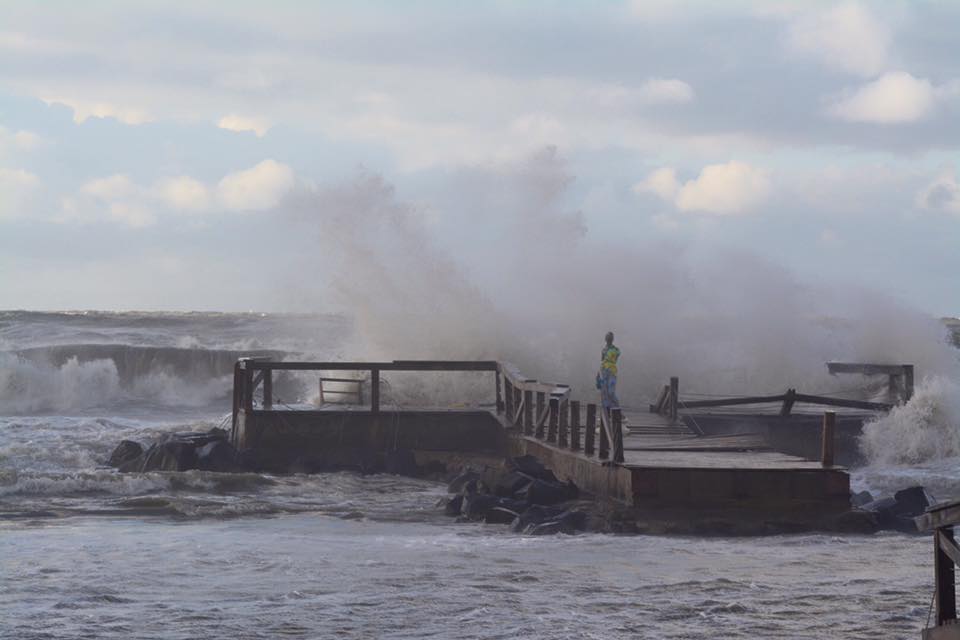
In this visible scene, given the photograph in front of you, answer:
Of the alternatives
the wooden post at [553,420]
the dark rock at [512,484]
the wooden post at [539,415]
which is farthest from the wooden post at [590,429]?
the wooden post at [539,415]

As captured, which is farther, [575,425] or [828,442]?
[575,425]

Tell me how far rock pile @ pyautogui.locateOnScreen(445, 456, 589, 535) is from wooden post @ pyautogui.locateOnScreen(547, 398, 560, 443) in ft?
3.68

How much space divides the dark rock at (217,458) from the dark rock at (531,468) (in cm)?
544

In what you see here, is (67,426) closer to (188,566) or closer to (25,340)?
(188,566)

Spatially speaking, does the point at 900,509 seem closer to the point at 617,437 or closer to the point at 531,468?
the point at 617,437

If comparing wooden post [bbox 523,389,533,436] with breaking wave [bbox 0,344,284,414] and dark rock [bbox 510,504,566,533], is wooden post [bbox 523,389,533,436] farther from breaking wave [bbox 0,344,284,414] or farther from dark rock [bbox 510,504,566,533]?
breaking wave [bbox 0,344,284,414]

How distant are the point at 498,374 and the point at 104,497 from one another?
820cm

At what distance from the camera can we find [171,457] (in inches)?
855

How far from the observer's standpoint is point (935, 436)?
2388 cm

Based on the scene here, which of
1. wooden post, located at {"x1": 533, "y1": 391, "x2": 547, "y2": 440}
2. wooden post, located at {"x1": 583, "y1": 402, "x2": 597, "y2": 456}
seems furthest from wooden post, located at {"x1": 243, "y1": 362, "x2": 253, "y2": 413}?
wooden post, located at {"x1": 583, "y1": 402, "x2": 597, "y2": 456}

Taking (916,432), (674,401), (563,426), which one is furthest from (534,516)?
(916,432)

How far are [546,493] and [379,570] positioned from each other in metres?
4.32

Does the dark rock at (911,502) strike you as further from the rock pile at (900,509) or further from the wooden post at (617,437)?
the wooden post at (617,437)

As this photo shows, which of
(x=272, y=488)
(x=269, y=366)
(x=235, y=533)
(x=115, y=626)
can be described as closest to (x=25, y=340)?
(x=269, y=366)
